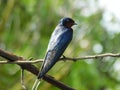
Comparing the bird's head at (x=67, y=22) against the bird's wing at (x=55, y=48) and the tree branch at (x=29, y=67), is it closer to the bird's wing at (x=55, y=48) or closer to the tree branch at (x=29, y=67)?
the bird's wing at (x=55, y=48)

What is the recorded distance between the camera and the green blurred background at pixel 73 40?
454cm

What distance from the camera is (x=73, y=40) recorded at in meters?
4.72

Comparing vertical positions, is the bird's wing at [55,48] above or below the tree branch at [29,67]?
below

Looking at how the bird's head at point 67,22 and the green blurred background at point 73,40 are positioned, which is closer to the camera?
the bird's head at point 67,22

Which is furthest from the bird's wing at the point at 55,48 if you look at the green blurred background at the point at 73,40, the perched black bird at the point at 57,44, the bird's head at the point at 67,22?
the green blurred background at the point at 73,40

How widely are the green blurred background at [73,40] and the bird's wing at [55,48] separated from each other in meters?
1.91

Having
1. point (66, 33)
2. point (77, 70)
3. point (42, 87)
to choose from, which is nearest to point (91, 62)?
point (77, 70)

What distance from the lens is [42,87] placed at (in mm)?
4230

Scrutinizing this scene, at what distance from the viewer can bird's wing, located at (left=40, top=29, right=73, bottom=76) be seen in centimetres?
204

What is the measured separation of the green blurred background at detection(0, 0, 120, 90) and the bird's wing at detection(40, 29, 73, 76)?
1.91 meters

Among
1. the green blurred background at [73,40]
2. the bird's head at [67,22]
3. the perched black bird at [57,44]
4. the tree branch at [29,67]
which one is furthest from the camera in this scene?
the green blurred background at [73,40]

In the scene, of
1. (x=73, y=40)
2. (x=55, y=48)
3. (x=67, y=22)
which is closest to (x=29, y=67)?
(x=55, y=48)

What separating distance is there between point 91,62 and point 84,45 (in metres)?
0.23

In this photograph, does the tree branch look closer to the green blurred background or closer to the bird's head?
the bird's head
